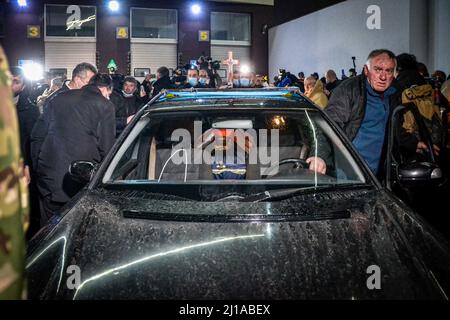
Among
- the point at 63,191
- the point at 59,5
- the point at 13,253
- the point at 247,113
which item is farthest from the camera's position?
the point at 59,5

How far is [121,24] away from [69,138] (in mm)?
25217

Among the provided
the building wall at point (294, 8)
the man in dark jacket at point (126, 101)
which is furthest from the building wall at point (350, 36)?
the man in dark jacket at point (126, 101)

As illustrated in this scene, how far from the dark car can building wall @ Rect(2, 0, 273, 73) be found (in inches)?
1015

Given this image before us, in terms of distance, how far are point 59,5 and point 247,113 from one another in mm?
27268

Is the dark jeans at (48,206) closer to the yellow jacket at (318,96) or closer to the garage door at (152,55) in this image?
the yellow jacket at (318,96)

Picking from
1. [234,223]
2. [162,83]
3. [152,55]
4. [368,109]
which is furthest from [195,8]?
[234,223]

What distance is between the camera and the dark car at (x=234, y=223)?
1.99 meters

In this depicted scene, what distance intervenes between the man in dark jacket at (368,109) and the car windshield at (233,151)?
0.95 metres

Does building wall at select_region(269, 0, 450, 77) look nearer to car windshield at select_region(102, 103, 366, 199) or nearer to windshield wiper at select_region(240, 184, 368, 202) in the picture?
car windshield at select_region(102, 103, 366, 199)

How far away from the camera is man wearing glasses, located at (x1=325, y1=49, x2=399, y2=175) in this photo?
15.6ft

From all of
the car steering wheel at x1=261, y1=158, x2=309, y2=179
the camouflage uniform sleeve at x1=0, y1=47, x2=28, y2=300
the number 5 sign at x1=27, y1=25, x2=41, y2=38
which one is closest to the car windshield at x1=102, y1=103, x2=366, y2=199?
the car steering wheel at x1=261, y1=158, x2=309, y2=179
